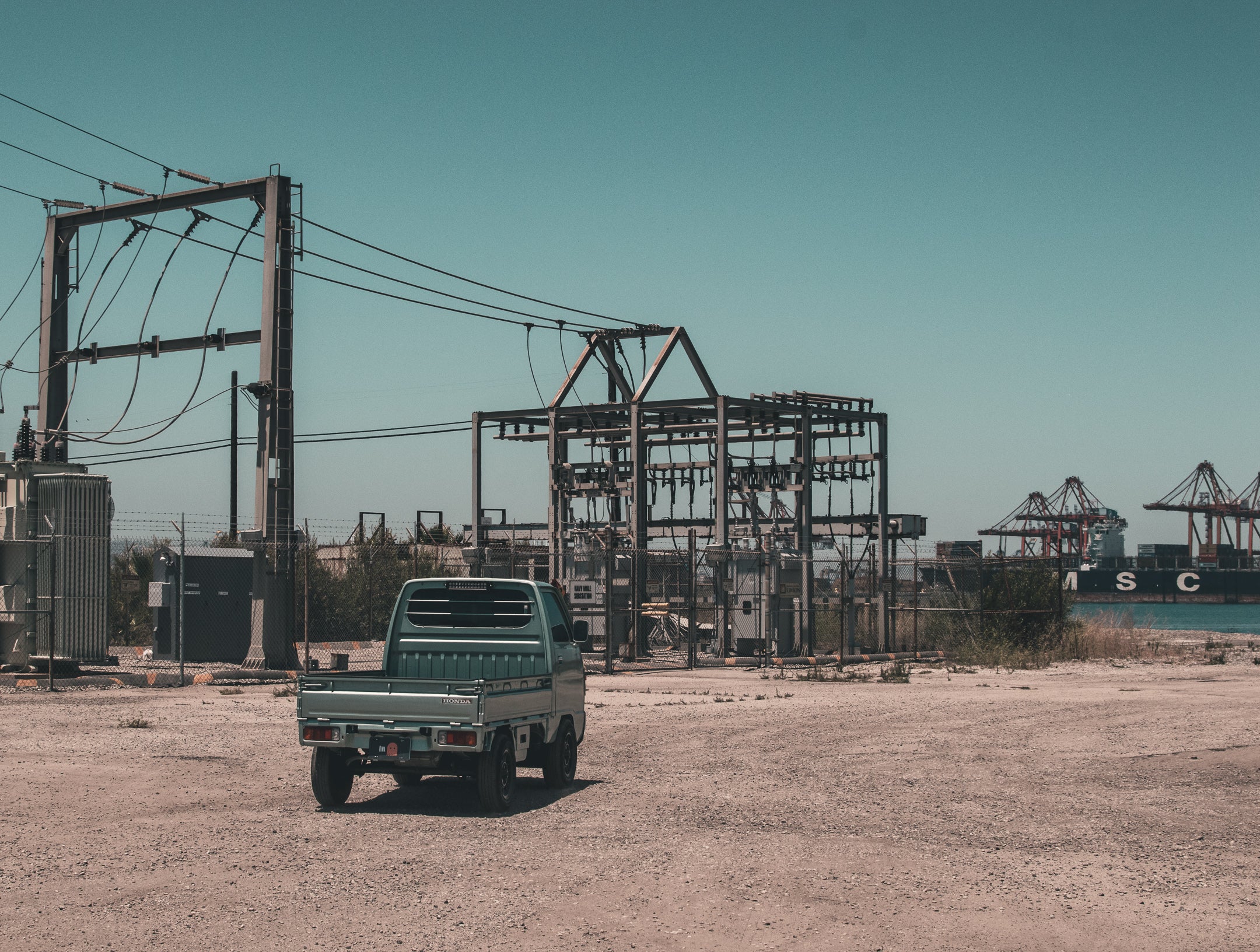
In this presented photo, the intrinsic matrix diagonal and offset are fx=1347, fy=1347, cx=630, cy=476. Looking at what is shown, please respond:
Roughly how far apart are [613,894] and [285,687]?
52.8ft

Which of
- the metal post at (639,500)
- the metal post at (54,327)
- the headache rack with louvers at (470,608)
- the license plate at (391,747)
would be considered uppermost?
the metal post at (54,327)

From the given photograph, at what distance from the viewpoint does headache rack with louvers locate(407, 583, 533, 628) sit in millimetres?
13289

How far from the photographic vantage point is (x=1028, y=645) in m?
33.5

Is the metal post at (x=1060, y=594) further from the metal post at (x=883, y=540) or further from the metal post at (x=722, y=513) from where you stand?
the metal post at (x=722, y=513)

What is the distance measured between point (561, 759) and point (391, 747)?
216cm

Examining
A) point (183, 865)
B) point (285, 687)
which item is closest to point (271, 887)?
point (183, 865)

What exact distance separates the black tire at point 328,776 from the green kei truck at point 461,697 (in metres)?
0.01

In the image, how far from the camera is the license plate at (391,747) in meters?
11.3

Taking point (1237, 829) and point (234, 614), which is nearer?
point (1237, 829)

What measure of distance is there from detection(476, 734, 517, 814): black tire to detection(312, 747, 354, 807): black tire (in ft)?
3.89

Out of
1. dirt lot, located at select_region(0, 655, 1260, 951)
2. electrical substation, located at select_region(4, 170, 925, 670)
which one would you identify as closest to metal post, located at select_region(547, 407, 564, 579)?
A: electrical substation, located at select_region(4, 170, 925, 670)

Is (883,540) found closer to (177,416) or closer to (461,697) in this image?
(177,416)

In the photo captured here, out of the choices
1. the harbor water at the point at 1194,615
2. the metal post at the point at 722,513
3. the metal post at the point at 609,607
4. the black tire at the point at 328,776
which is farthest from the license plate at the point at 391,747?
the harbor water at the point at 1194,615

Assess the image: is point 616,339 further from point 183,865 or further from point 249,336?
point 183,865
